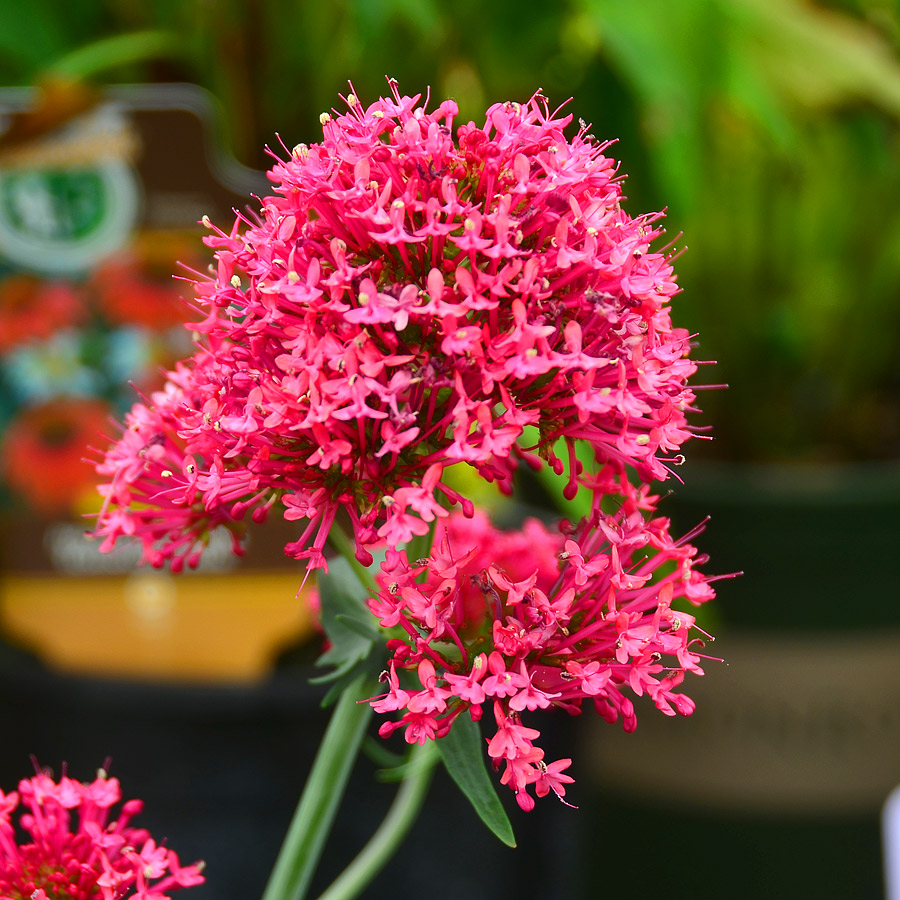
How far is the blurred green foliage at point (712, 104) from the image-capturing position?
699mm

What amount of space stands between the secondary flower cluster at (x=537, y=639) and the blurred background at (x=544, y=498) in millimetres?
387

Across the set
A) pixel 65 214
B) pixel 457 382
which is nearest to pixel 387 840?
pixel 457 382

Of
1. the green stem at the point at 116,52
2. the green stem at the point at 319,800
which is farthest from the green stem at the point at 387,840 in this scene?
the green stem at the point at 116,52

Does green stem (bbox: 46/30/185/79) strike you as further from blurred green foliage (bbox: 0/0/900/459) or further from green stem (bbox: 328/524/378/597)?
green stem (bbox: 328/524/378/597)

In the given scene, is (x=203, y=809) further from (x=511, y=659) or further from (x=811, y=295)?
(x=811, y=295)

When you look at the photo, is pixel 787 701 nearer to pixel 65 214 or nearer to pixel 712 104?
pixel 712 104

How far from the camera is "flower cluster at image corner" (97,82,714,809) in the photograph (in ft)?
0.82

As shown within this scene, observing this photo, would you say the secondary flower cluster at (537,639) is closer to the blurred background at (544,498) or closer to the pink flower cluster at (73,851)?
the pink flower cluster at (73,851)

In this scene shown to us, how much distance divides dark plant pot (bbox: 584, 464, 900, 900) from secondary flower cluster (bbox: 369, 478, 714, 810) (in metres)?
0.50

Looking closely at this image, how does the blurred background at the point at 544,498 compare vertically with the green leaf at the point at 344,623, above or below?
above

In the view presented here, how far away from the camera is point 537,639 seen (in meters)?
0.26

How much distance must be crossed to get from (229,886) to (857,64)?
2.15 ft

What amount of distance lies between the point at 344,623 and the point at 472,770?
48 mm

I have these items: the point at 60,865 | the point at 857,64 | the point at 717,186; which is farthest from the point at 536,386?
the point at 717,186
